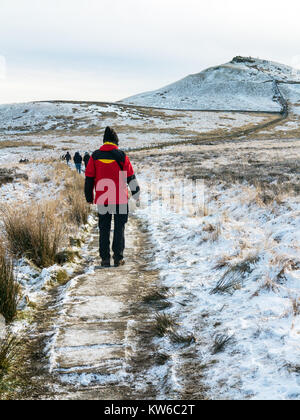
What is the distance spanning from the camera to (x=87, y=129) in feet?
216

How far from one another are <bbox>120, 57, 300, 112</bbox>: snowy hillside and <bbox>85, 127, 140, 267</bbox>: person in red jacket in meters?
89.7

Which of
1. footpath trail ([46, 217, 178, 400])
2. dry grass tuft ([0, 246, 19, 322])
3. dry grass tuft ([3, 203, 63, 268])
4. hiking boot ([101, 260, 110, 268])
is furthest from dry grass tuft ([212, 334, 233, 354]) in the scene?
dry grass tuft ([3, 203, 63, 268])

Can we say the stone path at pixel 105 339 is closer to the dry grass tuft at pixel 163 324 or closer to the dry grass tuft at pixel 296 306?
the dry grass tuft at pixel 163 324

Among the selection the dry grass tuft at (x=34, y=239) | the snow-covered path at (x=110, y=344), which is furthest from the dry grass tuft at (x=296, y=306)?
the dry grass tuft at (x=34, y=239)

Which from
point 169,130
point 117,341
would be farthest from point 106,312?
point 169,130

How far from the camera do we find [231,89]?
10906 cm

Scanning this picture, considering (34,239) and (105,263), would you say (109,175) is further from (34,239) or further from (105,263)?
(34,239)

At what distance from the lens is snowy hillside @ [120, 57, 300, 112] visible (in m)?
95.6

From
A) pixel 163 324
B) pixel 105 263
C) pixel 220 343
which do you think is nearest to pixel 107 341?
pixel 163 324

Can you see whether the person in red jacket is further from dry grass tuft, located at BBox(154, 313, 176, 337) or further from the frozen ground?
dry grass tuft, located at BBox(154, 313, 176, 337)

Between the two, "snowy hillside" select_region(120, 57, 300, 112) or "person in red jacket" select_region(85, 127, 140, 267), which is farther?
"snowy hillside" select_region(120, 57, 300, 112)

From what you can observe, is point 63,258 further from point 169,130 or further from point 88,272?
point 169,130

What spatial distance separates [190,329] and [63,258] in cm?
298

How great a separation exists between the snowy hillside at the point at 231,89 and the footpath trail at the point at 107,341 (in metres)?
91.0
